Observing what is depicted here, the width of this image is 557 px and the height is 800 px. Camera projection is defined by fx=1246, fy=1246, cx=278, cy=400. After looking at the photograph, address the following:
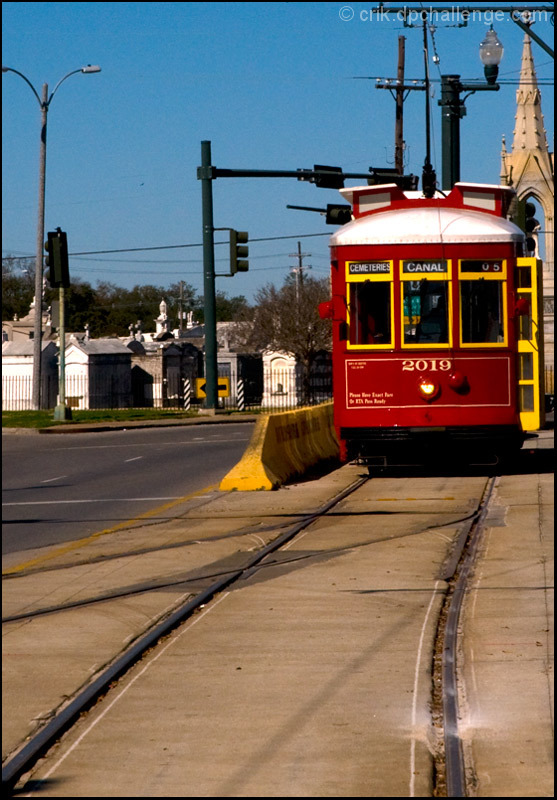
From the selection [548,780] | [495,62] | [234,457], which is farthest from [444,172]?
[548,780]

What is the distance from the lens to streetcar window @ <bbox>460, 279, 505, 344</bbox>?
1747cm

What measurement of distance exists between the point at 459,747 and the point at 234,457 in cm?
2014

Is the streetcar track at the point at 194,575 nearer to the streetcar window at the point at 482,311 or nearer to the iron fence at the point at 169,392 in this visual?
the streetcar window at the point at 482,311

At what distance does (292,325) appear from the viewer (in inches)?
2948

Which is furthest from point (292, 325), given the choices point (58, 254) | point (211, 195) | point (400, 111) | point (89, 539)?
point (89, 539)

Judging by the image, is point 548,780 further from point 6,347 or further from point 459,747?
point 6,347

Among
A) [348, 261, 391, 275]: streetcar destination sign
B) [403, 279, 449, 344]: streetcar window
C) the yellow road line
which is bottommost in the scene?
the yellow road line

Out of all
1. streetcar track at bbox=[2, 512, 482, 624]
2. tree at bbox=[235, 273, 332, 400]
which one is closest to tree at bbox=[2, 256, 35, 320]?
tree at bbox=[235, 273, 332, 400]

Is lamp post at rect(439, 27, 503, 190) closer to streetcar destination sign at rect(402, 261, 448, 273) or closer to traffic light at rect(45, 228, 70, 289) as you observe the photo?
streetcar destination sign at rect(402, 261, 448, 273)

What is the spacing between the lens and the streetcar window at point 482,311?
17.5m

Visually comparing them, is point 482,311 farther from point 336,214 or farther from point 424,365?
point 336,214

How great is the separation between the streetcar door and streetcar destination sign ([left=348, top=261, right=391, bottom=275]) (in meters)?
1.86

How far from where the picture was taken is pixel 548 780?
5082 mm

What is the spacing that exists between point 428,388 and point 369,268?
190 cm
